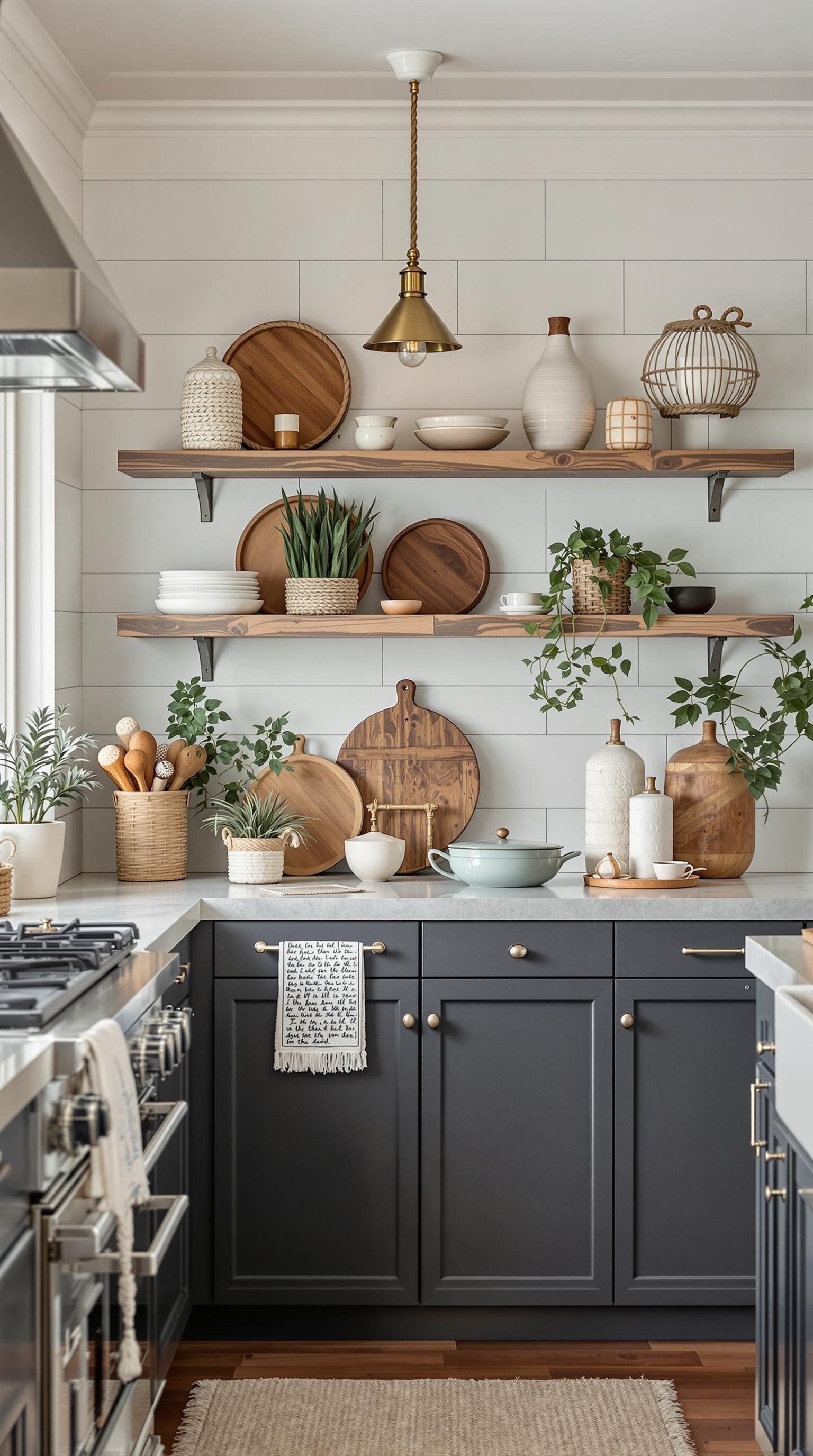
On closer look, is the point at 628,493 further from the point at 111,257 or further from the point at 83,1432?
the point at 83,1432

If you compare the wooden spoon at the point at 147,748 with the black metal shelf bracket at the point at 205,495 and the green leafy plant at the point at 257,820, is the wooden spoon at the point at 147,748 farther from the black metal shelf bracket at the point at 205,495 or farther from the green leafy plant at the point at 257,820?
the black metal shelf bracket at the point at 205,495

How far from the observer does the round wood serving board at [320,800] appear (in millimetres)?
3391

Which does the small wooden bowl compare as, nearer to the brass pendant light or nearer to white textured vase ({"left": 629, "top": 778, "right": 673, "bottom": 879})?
the brass pendant light

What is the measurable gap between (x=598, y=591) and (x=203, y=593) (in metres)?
0.96

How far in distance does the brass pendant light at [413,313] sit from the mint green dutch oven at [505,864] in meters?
1.12

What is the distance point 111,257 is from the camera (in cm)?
344

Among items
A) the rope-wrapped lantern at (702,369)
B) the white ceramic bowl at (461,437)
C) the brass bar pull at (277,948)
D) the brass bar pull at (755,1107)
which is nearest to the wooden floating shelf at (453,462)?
the white ceramic bowl at (461,437)

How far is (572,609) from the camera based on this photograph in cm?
345

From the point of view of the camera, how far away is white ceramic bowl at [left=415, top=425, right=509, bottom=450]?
128 inches

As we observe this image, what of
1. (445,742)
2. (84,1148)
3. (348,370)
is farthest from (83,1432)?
(348,370)

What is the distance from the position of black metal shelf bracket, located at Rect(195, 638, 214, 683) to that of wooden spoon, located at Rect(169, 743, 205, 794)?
0.24m

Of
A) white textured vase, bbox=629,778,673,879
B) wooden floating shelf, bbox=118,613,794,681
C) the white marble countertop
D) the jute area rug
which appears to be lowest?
the jute area rug

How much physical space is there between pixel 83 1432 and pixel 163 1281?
0.75 meters

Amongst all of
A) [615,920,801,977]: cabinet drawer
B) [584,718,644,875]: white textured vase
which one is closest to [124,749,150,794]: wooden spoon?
[584,718,644,875]: white textured vase
